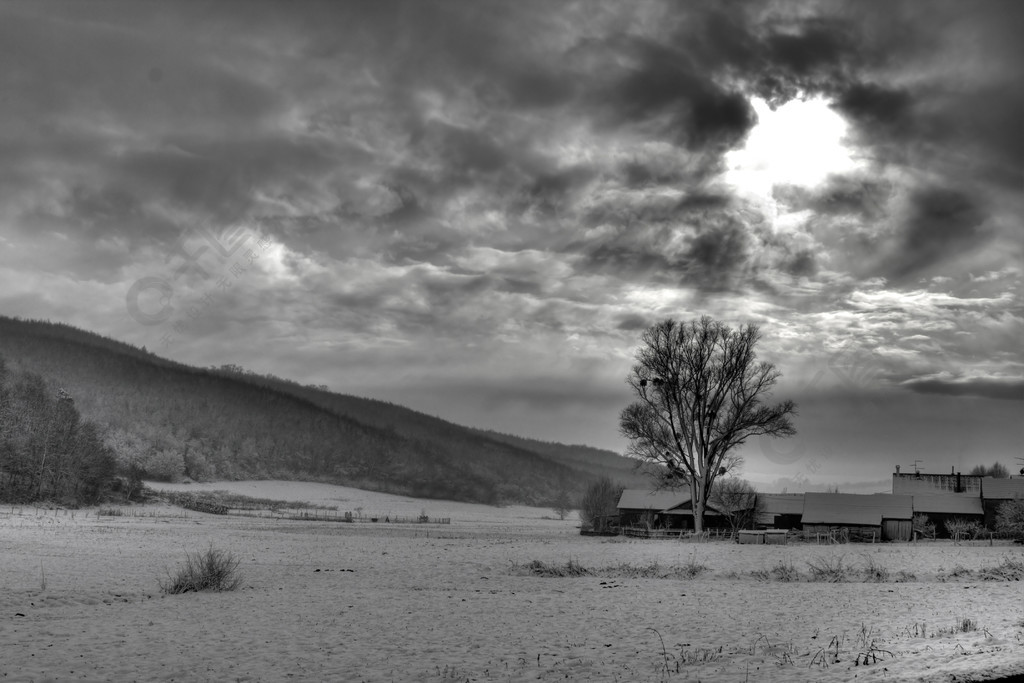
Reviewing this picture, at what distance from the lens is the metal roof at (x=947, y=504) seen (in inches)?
2633

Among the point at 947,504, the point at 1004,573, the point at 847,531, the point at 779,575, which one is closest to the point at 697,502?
the point at 847,531

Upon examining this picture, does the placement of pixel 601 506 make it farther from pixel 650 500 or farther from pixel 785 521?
pixel 785 521

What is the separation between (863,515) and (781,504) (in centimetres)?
1213

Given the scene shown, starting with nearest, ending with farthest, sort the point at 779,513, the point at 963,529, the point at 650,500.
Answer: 1. the point at 963,529
2. the point at 650,500
3. the point at 779,513

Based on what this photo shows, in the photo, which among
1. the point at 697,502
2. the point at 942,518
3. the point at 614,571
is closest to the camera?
the point at 614,571

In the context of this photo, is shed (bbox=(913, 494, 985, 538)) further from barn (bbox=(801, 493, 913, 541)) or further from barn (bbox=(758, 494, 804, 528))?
barn (bbox=(758, 494, 804, 528))

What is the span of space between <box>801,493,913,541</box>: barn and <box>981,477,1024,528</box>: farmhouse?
319 inches

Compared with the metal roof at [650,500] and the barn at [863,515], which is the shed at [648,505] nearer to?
the metal roof at [650,500]

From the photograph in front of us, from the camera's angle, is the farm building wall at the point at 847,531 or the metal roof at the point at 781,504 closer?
the farm building wall at the point at 847,531

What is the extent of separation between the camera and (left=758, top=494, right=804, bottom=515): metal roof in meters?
72.2

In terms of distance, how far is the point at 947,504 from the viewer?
68.0 m

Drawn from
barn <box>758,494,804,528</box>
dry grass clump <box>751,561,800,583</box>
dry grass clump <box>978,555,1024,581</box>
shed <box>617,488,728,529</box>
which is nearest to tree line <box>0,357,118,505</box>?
shed <box>617,488,728,529</box>

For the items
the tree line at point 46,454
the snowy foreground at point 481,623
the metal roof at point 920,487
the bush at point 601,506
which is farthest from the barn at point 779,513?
the tree line at point 46,454

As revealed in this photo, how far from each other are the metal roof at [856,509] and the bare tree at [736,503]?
4.24m
